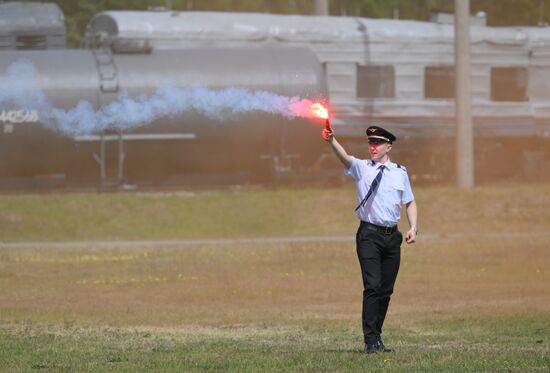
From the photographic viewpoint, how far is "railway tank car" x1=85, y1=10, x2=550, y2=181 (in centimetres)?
3509

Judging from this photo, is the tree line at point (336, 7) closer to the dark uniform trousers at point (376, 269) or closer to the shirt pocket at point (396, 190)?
the shirt pocket at point (396, 190)

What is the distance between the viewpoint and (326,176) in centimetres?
3559

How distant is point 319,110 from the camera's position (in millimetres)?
11930

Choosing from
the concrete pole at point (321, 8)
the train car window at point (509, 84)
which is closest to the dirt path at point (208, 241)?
the train car window at point (509, 84)

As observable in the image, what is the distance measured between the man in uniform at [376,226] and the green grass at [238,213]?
18.5 m

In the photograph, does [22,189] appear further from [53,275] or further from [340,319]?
[340,319]

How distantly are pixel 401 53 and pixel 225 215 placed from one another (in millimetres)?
9523

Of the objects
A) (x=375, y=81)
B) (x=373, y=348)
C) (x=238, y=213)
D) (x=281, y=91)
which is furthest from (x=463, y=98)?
(x=373, y=348)

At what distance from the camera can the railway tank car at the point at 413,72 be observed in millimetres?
35094

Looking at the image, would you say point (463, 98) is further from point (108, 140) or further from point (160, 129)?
point (108, 140)

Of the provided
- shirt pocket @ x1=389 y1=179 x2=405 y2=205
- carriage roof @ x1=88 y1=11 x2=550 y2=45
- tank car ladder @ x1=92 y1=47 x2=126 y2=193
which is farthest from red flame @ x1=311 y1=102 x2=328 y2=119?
carriage roof @ x1=88 y1=11 x2=550 y2=45

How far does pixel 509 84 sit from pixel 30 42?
1531 centimetres

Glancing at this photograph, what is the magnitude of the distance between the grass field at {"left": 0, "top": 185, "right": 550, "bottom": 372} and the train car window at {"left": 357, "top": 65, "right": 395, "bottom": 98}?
4.63 m

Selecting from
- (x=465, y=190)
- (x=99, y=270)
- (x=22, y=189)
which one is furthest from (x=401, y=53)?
(x=99, y=270)
